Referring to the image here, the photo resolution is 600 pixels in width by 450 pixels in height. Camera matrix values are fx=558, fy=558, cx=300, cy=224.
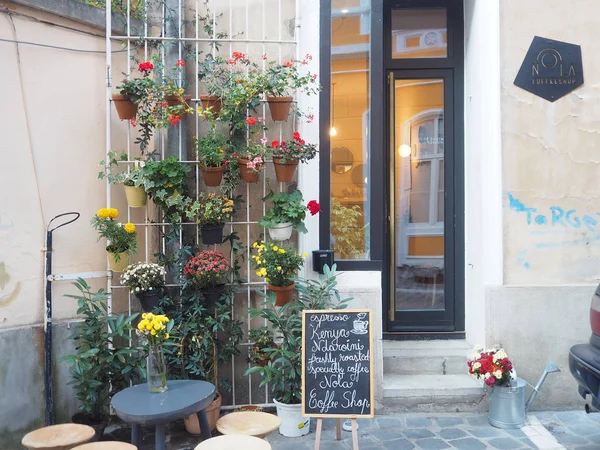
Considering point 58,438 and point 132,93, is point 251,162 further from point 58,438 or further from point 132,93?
point 58,438

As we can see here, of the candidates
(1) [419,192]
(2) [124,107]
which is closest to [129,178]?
(2) [124,107]

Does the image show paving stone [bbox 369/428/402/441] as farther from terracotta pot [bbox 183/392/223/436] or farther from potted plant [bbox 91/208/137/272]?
potted plant [bbox 91/208/137/272]

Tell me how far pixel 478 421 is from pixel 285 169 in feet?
9.23

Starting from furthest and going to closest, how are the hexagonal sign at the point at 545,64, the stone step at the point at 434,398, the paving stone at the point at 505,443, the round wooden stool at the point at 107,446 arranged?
the hexagonal sign at the point at 545,64 → the stone step at the point at 434,398 → the paving stone at the point at 505,443 → the round wooden stool at the point at 107,446

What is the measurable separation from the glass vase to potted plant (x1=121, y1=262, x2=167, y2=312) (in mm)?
1164

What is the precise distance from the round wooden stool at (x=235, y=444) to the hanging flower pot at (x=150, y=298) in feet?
5.92

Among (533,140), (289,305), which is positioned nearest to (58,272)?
(289,305)

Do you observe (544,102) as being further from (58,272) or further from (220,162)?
(58,272)

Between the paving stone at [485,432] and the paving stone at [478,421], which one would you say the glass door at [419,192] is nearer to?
the paving stone at [478,421]

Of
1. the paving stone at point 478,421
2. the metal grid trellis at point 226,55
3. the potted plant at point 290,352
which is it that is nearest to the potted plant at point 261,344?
the potted plant at point 290,352

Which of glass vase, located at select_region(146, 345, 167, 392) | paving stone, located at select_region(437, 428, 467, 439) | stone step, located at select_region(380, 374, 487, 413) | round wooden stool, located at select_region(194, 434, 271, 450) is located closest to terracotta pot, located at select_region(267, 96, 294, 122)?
glass vase, located at select_region(146, 345, 167, 392)

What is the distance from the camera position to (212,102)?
16.5 feet

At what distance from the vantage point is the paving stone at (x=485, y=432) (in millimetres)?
4648

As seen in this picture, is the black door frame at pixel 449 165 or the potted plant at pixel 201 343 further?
the black door frame at pixel 449 165
